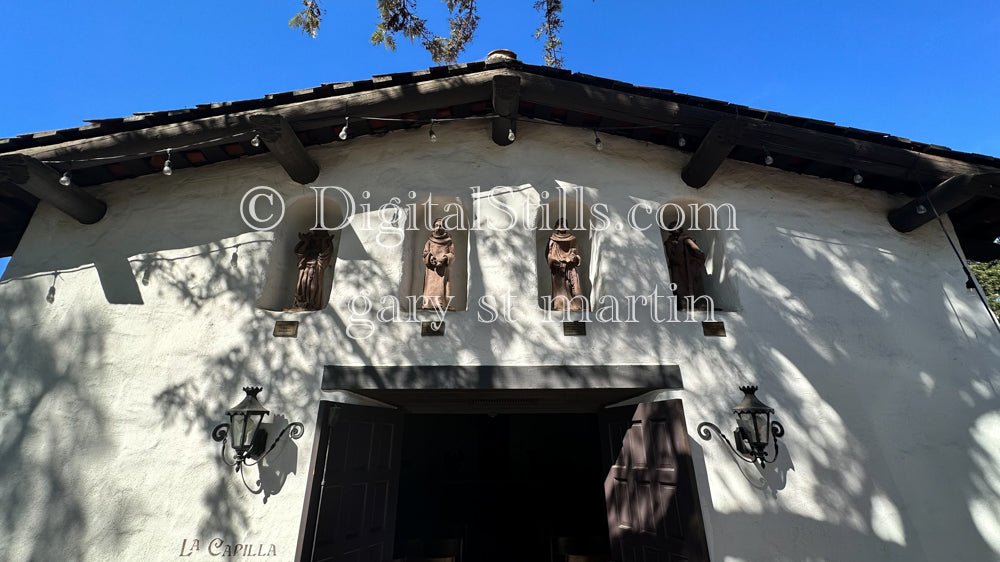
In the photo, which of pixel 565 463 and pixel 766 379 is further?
pixel 565 463

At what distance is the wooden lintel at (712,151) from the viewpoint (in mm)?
4621

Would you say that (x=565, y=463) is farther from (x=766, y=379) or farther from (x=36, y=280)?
(x=36, y=280)

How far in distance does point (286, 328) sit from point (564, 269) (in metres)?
2.84

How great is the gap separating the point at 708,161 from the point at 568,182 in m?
1.50

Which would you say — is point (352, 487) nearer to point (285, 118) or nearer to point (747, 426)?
point (747, 426)

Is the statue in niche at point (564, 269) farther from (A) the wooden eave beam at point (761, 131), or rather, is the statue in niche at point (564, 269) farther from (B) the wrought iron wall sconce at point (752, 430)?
(B) the wrought iron wall sconce at point (752, 430)

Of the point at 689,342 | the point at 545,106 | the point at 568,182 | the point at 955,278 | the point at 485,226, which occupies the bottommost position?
the point at 689,342

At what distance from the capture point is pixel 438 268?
4727 millimetres

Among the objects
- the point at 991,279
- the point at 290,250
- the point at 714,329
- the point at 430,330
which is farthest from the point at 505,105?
the point at 991,279

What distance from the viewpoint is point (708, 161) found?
15.9 ft

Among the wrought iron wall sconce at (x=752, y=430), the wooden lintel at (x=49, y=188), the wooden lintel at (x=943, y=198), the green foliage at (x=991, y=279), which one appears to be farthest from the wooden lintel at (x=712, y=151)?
the green foliage at (x=991, y=279)

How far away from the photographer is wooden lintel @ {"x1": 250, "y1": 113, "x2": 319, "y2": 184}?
14.5ft

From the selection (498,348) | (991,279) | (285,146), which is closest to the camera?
(498,348)

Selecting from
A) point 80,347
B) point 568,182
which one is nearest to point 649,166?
point 568,182
